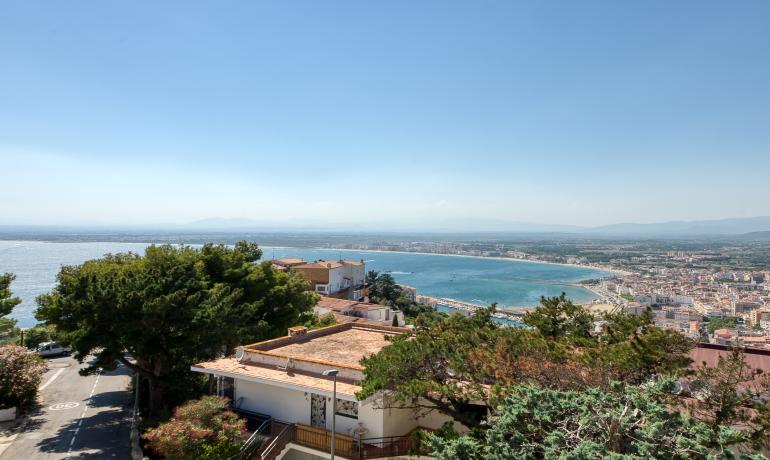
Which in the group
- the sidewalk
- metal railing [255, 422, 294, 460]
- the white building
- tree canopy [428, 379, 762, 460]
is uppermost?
tree canopy [428, 379, 762, 460]

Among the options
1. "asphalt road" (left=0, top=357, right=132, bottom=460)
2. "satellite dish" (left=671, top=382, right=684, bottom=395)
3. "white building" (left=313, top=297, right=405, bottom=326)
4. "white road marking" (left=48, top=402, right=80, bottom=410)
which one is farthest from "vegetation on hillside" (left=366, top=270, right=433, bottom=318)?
"satellite dish" (left=671, top=382, right=684, bottom=395)

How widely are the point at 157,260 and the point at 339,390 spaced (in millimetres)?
11762

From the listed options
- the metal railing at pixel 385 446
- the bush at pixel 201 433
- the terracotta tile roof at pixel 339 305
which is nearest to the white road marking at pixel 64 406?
the bush at pixel 201 433

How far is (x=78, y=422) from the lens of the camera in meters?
18.3

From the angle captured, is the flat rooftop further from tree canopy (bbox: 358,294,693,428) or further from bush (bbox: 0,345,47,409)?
bush (bbox: 0,345,47,409)

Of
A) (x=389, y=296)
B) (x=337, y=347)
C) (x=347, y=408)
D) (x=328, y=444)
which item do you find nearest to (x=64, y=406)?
(x=337, y=347)

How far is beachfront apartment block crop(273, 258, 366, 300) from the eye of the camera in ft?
167

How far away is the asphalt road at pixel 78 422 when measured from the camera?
15391 mm

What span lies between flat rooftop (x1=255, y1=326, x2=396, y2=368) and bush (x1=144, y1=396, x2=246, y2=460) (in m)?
2.54

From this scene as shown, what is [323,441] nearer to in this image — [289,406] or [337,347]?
[289,406]

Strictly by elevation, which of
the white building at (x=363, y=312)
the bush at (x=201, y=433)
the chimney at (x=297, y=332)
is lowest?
the white building at (x=363, y=312)

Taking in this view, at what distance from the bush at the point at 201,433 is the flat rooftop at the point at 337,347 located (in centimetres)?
254

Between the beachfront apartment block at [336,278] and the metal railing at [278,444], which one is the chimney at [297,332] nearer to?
the metal railing at [278,444]

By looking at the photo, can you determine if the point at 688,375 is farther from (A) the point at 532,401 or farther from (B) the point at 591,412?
(A) the point at 532,401
